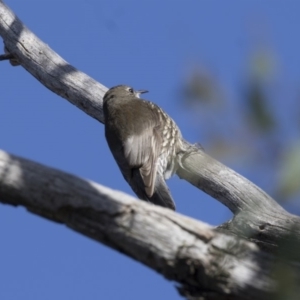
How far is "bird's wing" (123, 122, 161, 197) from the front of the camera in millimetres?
5301

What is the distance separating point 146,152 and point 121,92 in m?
0.84

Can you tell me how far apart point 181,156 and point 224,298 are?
3.19 m

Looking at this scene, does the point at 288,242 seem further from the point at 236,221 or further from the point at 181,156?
the point at 181,156

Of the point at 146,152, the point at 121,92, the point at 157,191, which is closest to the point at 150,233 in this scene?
the point at 157,191

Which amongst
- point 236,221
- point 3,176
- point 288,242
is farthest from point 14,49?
point 288,242

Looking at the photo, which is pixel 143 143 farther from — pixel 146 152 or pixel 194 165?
pixel 194 165

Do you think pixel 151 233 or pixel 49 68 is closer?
pixel 151 233

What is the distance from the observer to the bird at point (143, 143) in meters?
5.30

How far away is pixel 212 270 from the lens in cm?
214

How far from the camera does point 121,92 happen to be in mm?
6137

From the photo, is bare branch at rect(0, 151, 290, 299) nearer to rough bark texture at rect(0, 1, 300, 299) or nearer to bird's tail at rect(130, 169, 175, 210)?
rough bark texture at rect(0, 1, 300, 299)

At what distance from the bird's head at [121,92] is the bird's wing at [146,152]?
0.38 meters

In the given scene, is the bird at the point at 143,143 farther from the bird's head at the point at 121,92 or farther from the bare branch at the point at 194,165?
the bare branch at the point at 194,165

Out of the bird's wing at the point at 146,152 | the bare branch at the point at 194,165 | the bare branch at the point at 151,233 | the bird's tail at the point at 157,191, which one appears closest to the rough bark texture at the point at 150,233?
the bare branch at the point at 151,233
